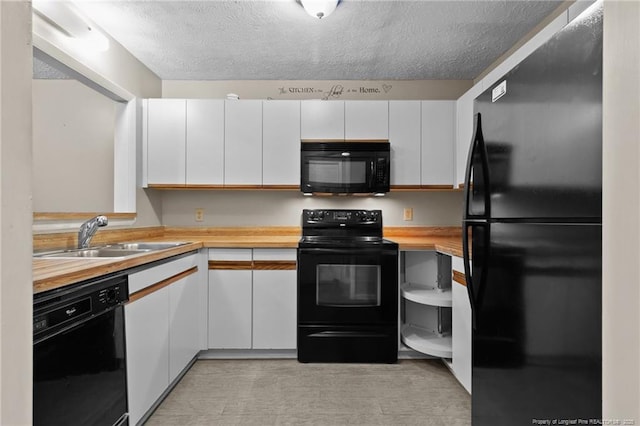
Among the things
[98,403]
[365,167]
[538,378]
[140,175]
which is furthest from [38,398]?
[365,167]

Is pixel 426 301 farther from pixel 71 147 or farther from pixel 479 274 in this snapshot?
pixel 71 147

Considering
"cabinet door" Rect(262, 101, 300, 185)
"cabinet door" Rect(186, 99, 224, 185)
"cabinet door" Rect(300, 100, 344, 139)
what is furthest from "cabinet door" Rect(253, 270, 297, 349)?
"cabinet door" Rect(300, 100, 344, 139)

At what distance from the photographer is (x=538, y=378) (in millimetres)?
924

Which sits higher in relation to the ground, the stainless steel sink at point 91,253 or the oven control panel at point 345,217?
the oven control panel at point 345,217

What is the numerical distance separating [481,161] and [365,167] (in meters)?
1.59

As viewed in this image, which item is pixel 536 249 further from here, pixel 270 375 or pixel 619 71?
pixel 270 375

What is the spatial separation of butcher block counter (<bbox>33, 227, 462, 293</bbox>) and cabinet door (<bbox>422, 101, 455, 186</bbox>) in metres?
0.55

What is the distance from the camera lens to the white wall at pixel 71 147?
6.35 feet

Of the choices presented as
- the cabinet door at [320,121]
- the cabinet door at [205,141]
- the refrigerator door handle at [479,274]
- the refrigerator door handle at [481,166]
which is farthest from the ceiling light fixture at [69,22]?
the refrigerator door handle at [479,274]

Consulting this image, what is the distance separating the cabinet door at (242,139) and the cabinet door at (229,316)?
0.94m

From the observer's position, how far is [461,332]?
6.75ft

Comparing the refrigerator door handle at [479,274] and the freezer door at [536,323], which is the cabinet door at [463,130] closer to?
the refrigerator door handle at [479,274]

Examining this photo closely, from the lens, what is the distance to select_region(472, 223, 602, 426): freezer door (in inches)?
29.6

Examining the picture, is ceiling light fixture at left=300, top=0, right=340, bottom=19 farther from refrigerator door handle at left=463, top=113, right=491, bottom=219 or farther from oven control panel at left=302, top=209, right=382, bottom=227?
oven control panel at left=302, top=209, right=382, bottom=227
